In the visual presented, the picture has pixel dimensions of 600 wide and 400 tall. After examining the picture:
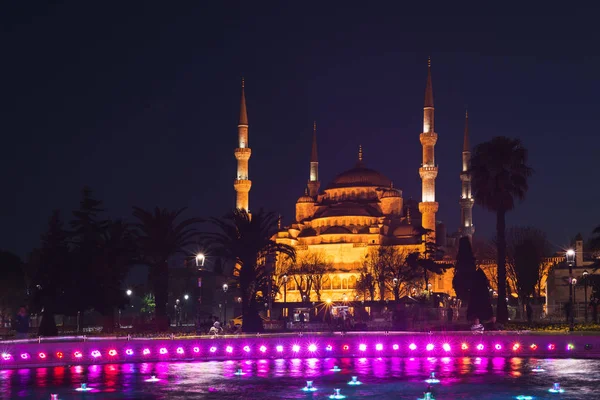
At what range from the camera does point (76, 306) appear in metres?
39.0

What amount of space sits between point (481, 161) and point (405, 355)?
58.0 ft

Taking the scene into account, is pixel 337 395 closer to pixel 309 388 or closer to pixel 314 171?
pixel 309 388

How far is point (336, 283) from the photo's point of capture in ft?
312

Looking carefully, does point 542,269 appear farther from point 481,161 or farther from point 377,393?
point 377,393

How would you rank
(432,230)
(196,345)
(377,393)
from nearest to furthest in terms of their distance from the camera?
(377,393)
(196,345)
(432,230)

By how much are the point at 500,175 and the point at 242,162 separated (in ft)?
169

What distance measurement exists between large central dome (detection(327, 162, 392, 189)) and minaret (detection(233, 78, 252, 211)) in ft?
70.9

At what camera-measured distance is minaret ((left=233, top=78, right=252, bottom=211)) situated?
9038cm

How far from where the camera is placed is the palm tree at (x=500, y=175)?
42125 mm

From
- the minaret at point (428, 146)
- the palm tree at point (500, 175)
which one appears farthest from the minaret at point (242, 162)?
the palm tree at point (500, 175)

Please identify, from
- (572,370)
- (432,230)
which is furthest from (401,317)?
(432,230)

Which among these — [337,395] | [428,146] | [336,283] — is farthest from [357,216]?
[337,395]

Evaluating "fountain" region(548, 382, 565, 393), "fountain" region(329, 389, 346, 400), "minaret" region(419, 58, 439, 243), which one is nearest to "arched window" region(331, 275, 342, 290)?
"minaret" region(419, 58, 439, 243)

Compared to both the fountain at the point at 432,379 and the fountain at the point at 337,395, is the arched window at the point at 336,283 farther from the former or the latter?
the fountain at the point at 337,395
